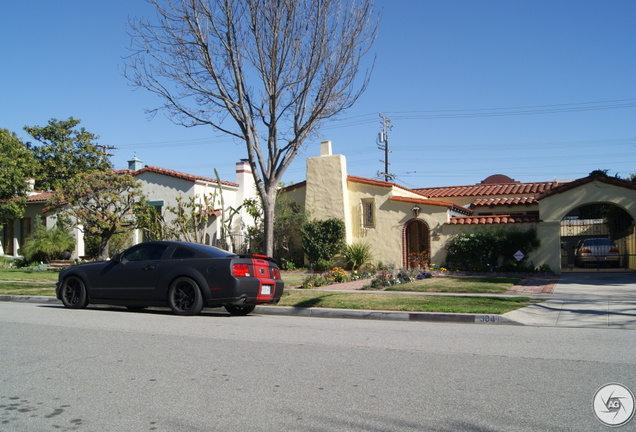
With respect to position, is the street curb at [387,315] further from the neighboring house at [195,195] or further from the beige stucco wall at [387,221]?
the neighboring house at [195,195]

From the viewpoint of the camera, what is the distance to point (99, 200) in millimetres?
23562

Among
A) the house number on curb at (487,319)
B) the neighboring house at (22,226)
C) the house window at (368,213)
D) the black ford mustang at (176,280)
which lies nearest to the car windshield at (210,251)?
the black ford mustang at (176,280)

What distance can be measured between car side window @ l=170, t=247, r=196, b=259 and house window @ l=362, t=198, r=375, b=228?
528 inches

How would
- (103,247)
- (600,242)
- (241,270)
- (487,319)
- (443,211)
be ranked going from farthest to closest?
(103,247) → (600,242) → (443,211) → (241,270) → (487,319)

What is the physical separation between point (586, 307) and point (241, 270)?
23.5ft

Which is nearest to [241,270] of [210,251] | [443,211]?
[210,251]

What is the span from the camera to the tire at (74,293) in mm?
12543

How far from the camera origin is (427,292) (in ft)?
50.3

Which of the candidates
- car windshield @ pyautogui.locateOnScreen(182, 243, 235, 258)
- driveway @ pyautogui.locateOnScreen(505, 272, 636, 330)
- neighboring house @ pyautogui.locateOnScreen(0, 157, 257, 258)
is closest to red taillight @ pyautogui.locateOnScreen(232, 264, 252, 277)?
car windshield @ pyautogui.locateOnScreen(182, 243, 235, 258)

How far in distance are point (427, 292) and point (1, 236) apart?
28.2m

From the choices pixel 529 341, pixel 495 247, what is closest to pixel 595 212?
pixel 495 247

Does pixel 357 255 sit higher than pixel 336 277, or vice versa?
pixel 357 255

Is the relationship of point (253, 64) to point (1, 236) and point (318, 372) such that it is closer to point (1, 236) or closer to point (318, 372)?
point (318, 372)

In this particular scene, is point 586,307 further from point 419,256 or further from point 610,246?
point 610,246
